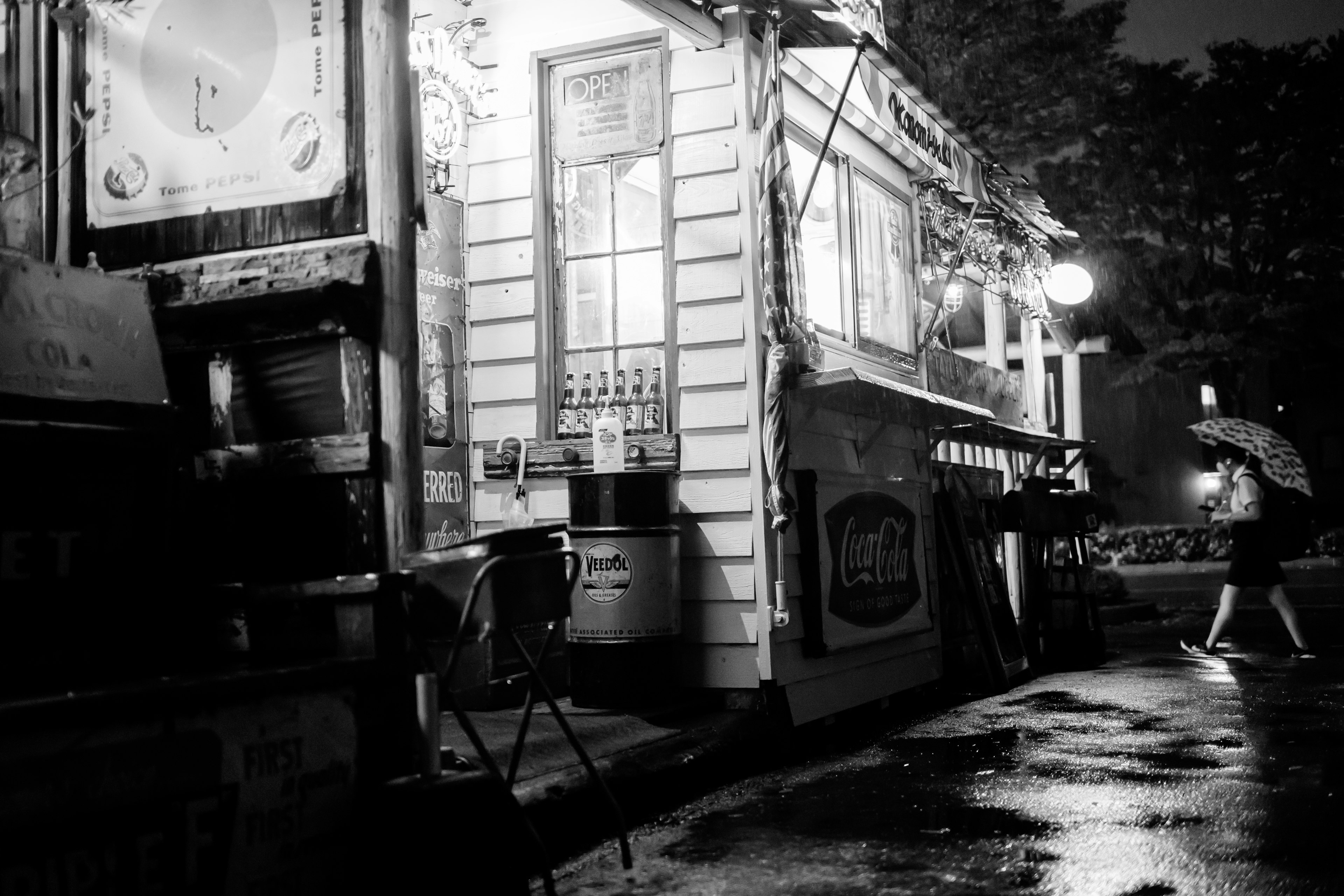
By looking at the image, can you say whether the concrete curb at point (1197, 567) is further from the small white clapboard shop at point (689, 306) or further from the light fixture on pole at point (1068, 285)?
the small white clapboard shop at point (689, 306)

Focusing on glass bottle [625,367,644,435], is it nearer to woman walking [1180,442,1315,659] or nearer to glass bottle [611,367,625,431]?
glass bottle [611,367,625,431]

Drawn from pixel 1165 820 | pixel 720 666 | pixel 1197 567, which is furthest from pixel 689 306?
pixel 1197 567

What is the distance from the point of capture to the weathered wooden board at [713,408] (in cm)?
707

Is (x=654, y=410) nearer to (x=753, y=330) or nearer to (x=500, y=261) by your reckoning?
(x=753, y=330)

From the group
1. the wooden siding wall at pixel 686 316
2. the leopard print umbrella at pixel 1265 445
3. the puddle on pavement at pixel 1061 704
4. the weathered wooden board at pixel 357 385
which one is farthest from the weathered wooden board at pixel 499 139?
the leopard print umbrella at pixel 1265 445

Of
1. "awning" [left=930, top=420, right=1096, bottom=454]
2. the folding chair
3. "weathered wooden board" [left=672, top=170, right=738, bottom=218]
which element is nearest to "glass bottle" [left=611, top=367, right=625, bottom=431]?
"weathered wooden board" [left=672, top=170, right=738, bottom=218]

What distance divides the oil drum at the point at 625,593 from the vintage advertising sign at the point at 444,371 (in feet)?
3.40

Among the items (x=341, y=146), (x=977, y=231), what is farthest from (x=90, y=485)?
(x=977, y=231)

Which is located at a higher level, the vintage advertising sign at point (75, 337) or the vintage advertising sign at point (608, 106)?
the vintage advertising sign at point (608, 106)

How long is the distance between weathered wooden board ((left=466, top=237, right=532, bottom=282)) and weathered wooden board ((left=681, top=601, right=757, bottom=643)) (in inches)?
91.9

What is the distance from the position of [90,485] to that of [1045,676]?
8559 millimetres

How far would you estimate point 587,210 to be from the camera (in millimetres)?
7621

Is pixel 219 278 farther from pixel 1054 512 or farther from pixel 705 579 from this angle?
pixel 1054 512

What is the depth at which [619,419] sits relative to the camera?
729 centimetres
